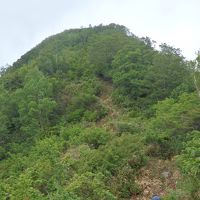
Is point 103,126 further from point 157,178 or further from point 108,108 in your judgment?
point 157,178

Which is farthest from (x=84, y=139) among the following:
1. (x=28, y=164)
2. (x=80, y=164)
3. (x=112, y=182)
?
(x=112, y=182)

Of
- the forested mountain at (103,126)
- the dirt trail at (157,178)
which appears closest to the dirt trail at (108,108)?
the forested mountain at (103,126)

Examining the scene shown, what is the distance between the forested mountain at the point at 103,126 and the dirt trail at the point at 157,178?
50mm

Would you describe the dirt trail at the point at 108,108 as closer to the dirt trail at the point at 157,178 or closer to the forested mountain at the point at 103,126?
the forested mountain at the point at 103,126

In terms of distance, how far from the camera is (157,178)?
22.7m

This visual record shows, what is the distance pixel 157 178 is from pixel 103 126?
12144 mm

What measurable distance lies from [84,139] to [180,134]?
6661mm

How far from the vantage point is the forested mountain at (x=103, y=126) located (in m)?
18.3

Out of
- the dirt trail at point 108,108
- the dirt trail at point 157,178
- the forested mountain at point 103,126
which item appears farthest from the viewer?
the dirt trail at point 108,108

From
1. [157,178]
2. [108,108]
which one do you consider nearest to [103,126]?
[108,108]

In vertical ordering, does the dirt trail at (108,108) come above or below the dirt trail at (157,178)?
above

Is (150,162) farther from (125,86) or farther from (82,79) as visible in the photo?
(82,79)

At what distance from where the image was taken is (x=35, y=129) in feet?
119

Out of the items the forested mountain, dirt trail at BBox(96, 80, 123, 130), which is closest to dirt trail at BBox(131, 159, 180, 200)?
the forested mountain
